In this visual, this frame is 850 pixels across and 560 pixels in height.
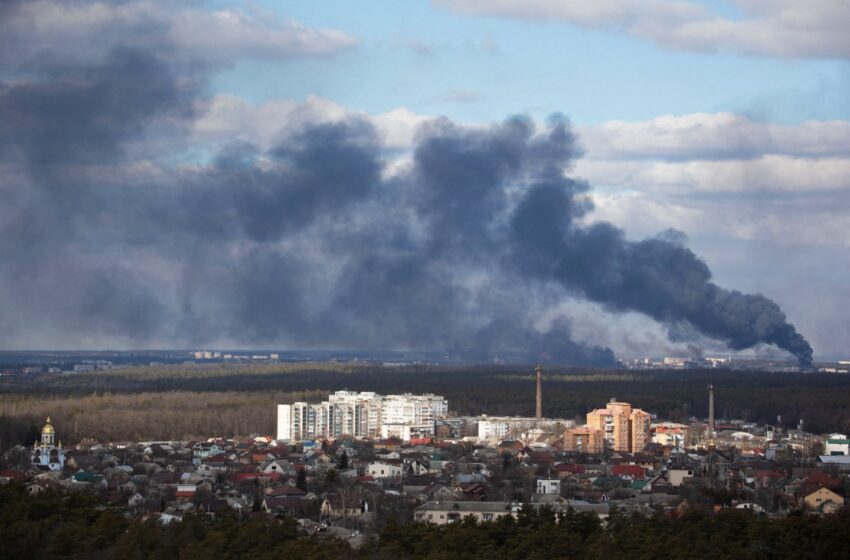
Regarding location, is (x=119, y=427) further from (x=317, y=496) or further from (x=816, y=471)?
(x=816, y=471)

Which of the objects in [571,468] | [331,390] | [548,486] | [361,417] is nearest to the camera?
[548,486]

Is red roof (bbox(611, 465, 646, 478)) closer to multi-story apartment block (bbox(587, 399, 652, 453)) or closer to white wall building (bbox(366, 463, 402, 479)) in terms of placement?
white wall building (bbox(366, 463, 402, 479))

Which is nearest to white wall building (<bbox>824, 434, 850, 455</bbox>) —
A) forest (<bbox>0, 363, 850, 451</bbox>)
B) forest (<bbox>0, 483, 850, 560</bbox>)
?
forest (<bbox>0, 363, 850, 451</bbox>)

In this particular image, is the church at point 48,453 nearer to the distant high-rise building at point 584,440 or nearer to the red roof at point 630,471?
the red roof at point 630,471

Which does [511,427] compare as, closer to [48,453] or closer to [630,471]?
[630,471]

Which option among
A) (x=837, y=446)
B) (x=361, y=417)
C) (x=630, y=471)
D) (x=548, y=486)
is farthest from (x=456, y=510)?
(x=361, y=417)

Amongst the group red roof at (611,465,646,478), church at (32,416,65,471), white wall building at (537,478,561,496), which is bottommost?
white wall building at (537,478,561,496)

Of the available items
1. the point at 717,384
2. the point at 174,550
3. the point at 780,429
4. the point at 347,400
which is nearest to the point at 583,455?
the point at 780,429
